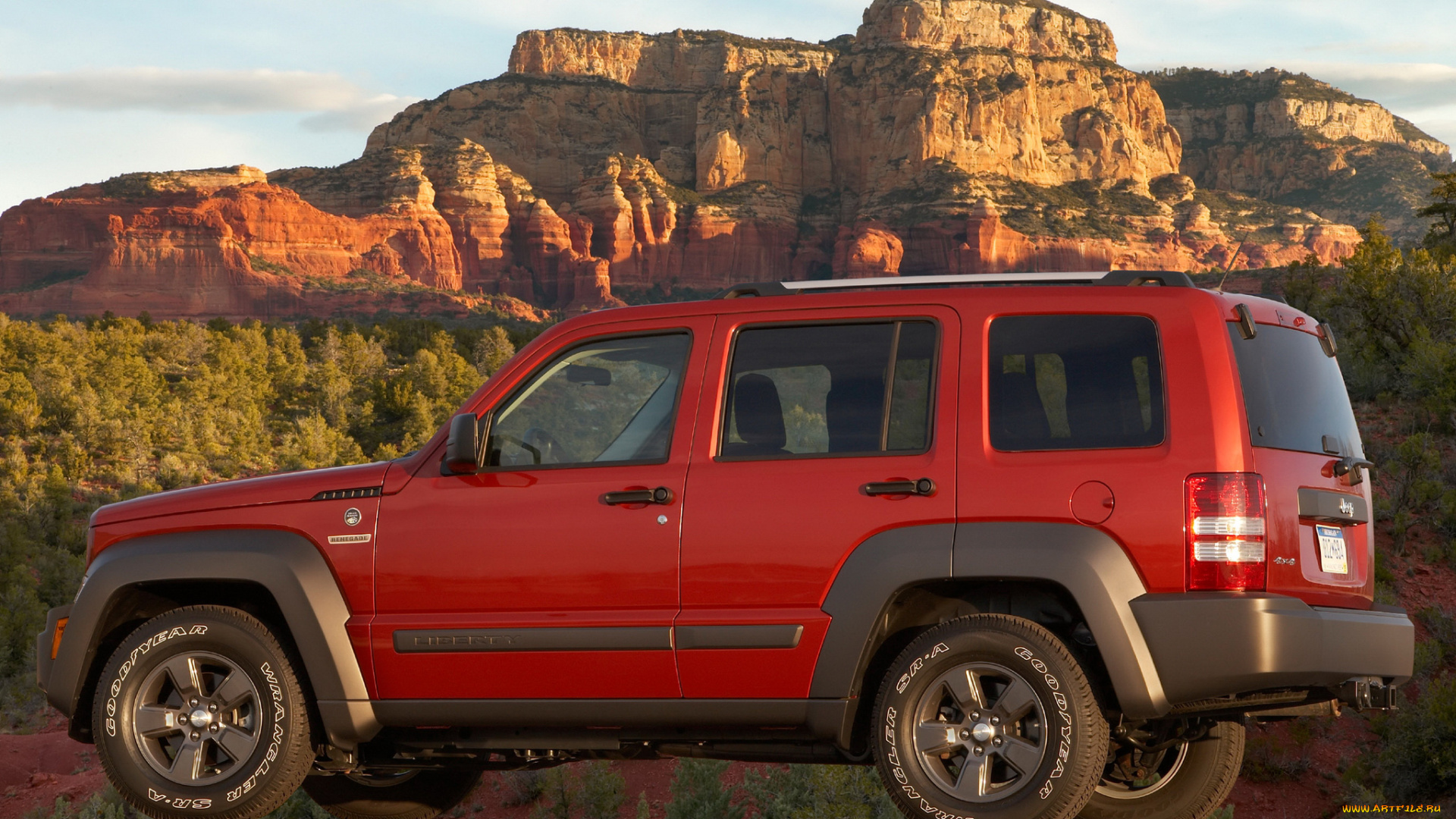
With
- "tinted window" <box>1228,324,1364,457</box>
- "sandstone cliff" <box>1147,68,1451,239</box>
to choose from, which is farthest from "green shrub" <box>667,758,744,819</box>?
"sandstone cliff" <box>1147,68,1451,239</box>

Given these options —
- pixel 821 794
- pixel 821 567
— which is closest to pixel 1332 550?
pixel 821 567

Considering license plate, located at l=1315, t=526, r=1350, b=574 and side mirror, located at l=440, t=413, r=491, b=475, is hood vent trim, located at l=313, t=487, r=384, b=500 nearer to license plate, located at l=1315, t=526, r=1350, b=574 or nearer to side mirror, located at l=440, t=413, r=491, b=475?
side mirror, located at l=440, t=413, r=491, b=475

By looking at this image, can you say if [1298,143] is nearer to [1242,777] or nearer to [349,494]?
[1242,777]

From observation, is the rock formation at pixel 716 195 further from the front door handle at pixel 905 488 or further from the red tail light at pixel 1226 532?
the red tail light at pixel 1226 532

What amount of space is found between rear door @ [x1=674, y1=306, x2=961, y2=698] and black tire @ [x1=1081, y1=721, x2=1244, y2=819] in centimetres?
148

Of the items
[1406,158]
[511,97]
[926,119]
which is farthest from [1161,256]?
[511,97]

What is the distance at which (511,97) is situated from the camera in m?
138

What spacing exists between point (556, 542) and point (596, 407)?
61 centimetres

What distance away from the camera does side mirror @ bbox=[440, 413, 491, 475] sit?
179 inches

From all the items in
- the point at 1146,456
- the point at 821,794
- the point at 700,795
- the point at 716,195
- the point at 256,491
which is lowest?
the point at 700,795

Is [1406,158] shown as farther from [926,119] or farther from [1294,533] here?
[1294,533]

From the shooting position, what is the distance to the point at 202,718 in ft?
15.9

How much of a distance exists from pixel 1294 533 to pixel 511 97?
5551 inches

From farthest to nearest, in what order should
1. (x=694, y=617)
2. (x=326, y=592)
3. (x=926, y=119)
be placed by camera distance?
(x=926, y=119), (x=326, y=592), (x=694, y=617)
